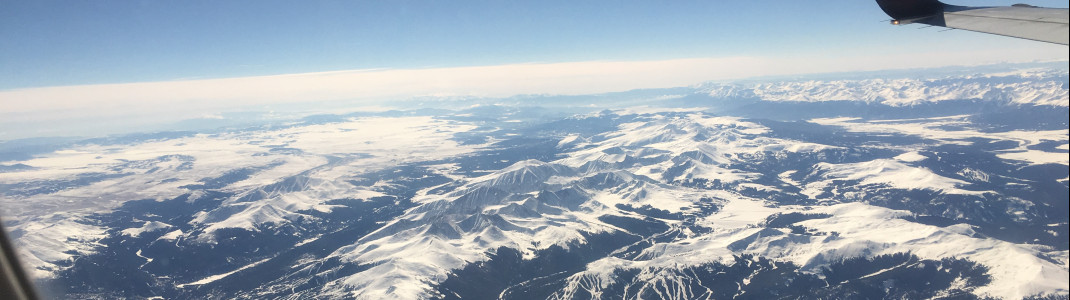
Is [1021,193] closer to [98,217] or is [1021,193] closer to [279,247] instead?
[279,247]

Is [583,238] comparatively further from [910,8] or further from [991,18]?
[991,18]

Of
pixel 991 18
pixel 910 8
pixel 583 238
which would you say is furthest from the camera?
pixel 583 238

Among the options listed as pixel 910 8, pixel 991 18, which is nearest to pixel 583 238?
pixel 910 8

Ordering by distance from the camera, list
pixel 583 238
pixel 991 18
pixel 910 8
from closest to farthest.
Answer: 1. pixel 991 18
2. pixel 910 8
3. pixel 583 238

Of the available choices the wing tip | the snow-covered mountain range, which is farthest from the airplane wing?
the snow-covered mountain range

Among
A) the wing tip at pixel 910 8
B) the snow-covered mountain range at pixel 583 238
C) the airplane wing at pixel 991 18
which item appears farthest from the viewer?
the snow-covered mountain range at pixel 583 238

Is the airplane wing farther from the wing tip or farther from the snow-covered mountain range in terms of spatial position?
the snow-covered mountain range

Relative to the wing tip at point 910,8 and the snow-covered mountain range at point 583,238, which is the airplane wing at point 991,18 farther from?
the snow-covered mountain range at point 583,238

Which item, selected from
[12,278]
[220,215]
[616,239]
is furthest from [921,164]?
[220,215]

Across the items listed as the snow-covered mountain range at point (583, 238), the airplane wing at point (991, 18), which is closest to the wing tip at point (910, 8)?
the airplane wing at point (991, 18)
